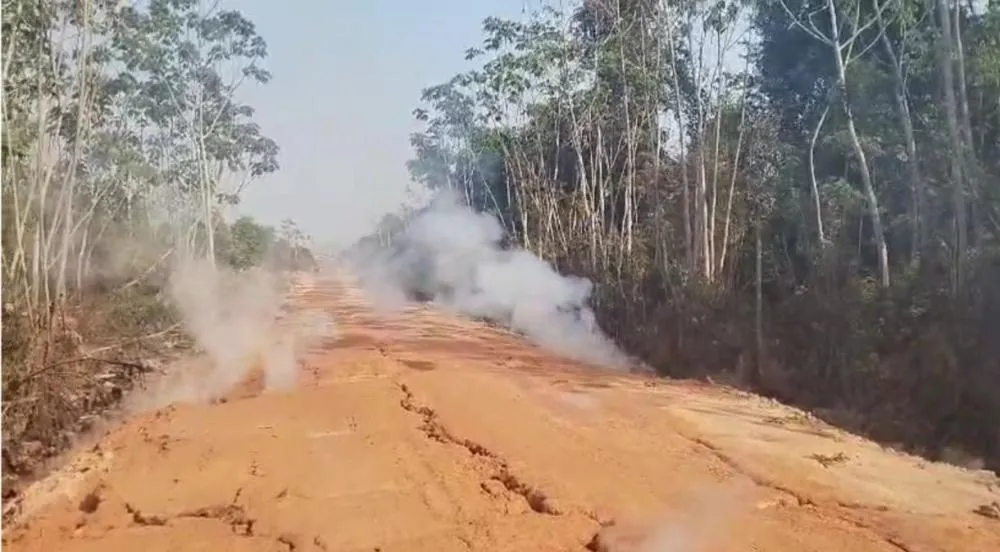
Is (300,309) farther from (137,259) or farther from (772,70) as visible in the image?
(772,70)

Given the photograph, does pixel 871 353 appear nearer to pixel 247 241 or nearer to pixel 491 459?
pixel 491 459

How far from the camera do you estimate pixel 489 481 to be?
5.98 meters

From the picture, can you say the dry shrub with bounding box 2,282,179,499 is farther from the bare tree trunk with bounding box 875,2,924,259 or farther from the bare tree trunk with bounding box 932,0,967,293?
the bare tree trunk with bounding box 875,2,924,259

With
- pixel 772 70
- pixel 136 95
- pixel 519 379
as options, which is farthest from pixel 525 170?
pixel 519 379

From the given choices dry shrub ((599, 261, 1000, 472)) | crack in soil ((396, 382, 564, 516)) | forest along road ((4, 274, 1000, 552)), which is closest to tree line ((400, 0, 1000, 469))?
dry shrub ((599, 261, 1000, 472))

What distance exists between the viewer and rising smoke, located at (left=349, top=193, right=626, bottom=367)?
17641 mm

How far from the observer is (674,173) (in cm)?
1852

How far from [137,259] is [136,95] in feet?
9.91

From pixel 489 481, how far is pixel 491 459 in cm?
56

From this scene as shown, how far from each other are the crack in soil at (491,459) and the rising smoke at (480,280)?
20.9 feet

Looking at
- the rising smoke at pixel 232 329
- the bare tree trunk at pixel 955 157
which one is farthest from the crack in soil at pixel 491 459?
the bare tree trunk at pixel 955 157

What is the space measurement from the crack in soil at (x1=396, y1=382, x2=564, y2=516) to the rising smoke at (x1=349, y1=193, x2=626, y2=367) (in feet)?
20.9

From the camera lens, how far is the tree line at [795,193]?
1025 cm

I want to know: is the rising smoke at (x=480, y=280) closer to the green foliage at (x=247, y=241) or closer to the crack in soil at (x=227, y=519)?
the green foliage at (x=247, y=241)
